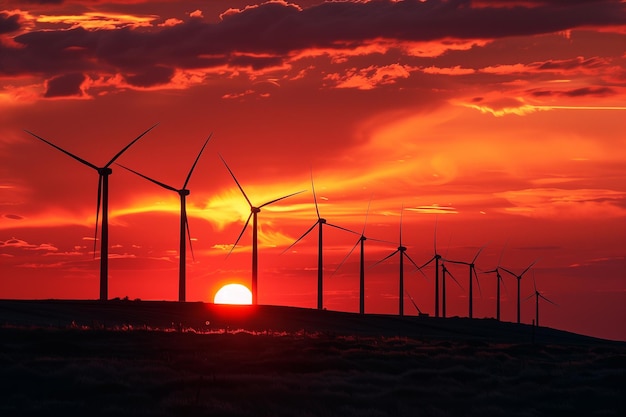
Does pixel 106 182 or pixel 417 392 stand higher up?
pixel 106 182

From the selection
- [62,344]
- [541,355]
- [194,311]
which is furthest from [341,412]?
[194,311]

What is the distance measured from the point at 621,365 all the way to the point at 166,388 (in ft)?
137

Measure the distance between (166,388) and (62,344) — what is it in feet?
70.8

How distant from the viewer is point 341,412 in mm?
51312

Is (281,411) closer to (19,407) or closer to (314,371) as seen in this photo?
(19,407)

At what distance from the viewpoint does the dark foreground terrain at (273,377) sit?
51.4m

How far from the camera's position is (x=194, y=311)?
468 ft

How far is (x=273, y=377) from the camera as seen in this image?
60.4 meters

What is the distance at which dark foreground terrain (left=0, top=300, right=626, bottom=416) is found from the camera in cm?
5138

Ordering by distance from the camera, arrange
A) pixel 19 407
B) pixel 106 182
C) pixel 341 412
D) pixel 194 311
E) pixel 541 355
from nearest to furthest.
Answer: pixel 19 407
pixel 341 412
pixel 541 355
pixel 106 182
pixel 194 311

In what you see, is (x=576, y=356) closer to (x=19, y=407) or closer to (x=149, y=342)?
(x=149, y=342)

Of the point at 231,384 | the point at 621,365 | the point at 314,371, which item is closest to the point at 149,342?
the point at 314,371

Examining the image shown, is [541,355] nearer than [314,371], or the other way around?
[314,371]

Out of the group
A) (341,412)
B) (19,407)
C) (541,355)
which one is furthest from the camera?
(541,355)
